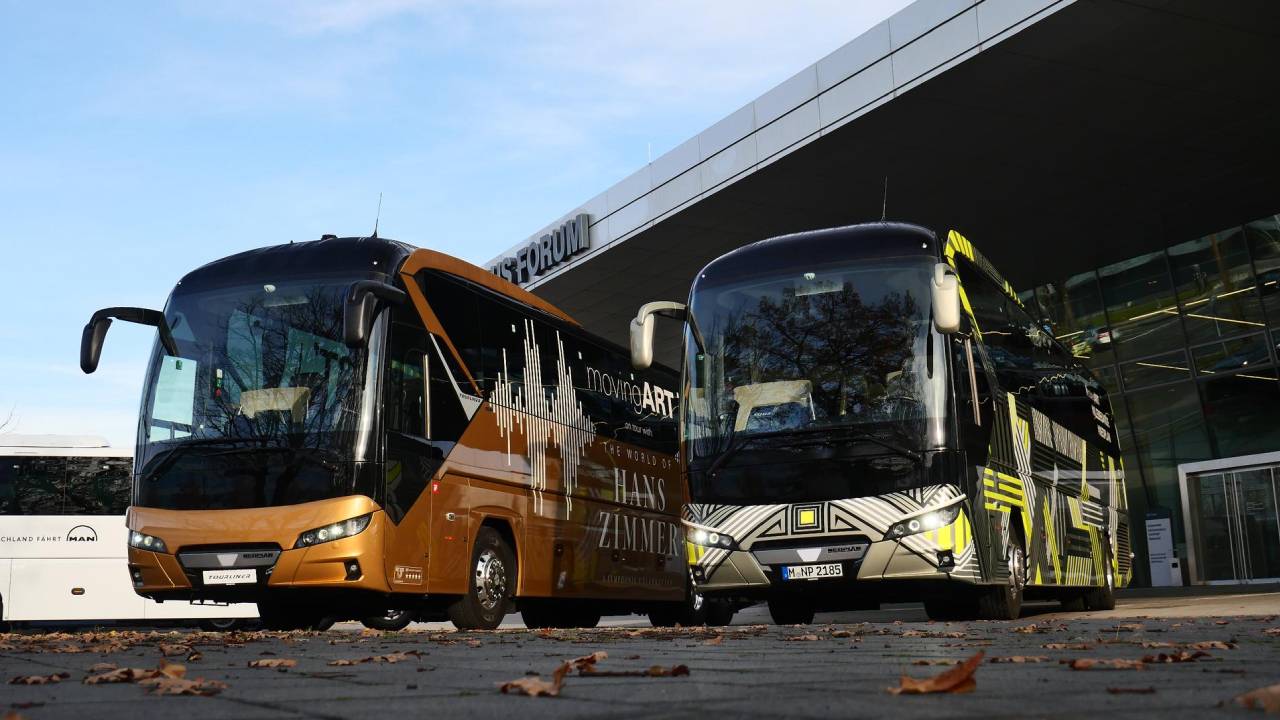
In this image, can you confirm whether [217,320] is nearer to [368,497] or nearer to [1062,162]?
[368,497]

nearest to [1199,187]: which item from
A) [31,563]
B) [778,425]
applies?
[778,425]

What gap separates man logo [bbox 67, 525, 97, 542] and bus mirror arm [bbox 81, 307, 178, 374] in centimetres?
791

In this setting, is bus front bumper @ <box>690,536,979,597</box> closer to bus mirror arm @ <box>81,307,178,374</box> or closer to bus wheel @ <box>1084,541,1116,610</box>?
bus mirror arm @ <box>81,307,178,374</box>

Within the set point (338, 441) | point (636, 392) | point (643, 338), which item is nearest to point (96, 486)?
point (636, 392)

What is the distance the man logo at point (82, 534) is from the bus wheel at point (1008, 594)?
12.5m

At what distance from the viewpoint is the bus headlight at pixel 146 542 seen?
11.1m

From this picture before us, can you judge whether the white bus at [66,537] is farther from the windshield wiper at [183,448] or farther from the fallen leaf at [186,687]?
the fallen leaf at [186,687]

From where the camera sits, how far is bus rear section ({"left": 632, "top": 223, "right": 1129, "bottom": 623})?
10719 mm

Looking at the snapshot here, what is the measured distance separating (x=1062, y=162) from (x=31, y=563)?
16.7 meters

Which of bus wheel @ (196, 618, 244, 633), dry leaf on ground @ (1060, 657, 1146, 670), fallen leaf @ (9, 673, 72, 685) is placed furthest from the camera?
bus wheel @ (196, 618, 244, 633)

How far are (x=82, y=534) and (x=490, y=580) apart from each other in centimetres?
890

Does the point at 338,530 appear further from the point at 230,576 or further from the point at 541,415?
the point at 541,415

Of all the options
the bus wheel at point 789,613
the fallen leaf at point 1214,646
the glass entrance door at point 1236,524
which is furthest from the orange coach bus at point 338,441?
the glass entrance door at point 1236,524

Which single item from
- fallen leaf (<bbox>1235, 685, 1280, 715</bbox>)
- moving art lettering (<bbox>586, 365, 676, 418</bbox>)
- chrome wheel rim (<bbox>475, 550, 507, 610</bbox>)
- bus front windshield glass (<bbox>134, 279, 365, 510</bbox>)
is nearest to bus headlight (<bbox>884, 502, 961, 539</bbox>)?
chrome wheel rim (<bbox>475, 550, 507, 610</bbox>)
